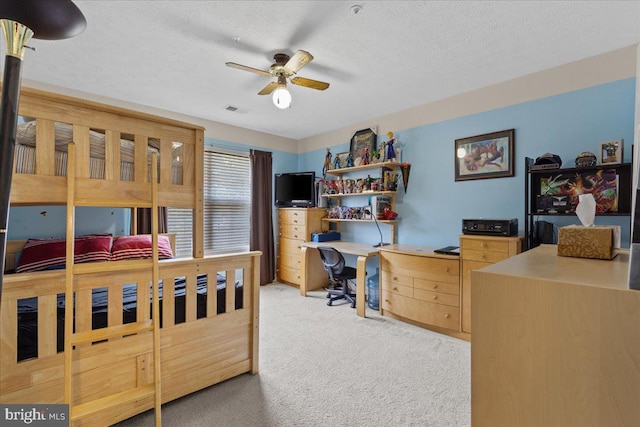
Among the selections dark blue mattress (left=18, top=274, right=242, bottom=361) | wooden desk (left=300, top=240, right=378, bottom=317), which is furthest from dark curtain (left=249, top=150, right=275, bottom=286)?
dark blue mattress (left=18, top=274, right=242, bottom=361)

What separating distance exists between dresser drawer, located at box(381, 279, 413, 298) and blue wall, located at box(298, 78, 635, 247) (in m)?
0.72

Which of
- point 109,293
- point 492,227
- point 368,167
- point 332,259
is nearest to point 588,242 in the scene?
point 492,227

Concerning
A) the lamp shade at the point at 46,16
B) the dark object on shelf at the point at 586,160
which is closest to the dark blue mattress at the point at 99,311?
the lamp shade at the point at 46,16

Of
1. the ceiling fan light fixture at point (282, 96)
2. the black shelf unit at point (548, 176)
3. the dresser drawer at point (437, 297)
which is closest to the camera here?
the black shelf unit at point (548, 176)

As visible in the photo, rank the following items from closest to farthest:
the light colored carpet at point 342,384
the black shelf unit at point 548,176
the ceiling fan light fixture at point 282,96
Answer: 1. the light colored carpet at point 342,384
2. the black shelf unit at point 548,176
3. the ceiling fan light fixture at point 282,96

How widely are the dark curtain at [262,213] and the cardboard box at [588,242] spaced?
410cm

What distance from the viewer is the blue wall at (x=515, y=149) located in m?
2.47

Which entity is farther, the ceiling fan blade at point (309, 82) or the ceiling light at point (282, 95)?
the ceiling fan blade at point (309, 82)

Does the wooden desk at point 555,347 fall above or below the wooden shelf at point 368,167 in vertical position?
below

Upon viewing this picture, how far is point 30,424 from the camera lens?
1.37 metres

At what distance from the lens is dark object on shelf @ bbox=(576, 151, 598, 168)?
2.37m

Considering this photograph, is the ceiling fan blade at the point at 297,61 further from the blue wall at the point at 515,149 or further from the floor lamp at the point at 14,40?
the blue wall at the point at 515,149

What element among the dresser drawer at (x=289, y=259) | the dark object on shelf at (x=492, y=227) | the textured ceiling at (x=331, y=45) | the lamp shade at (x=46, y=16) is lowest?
the dresser drawer at (x=289, y=259)

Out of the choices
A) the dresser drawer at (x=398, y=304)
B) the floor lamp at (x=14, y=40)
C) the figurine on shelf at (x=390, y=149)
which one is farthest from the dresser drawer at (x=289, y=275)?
the floor lamp at (x=14, y=40)
